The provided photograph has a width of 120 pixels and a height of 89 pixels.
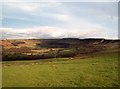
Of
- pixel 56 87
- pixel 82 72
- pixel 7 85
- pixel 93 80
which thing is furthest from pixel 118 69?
pixel 7 85

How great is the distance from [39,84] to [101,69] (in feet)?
46.8

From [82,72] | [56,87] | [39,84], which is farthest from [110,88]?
[82,72]

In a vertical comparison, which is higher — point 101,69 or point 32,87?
point 32,87

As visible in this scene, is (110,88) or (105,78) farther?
(105,78)

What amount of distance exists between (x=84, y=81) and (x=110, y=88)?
4.83 m

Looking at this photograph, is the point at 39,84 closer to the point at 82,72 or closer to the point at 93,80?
the point at 93,80

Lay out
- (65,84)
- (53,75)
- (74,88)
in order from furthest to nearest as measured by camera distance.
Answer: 1. (53,75)
2. (65,84)
3. (74,88)

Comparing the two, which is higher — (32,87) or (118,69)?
(32,87)

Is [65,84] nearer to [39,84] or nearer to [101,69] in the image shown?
[39,84]

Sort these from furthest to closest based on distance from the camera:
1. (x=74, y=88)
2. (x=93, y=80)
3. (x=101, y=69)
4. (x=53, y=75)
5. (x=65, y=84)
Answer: (x=101, y=69)
(x=53, y=75)
(x=93, y=80)
(x=65, y=84)
(x=74, y=88)

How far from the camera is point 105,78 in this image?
33938mm

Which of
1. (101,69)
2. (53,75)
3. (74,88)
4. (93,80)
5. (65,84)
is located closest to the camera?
(74,88)

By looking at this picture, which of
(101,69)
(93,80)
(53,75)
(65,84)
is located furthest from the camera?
(101,69)

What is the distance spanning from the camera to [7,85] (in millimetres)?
31328
